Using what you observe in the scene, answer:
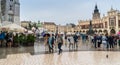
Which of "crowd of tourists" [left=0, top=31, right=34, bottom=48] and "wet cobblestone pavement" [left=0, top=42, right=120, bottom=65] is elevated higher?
"crowd of tourists" [left=0, top=31, right=34, bottom=48]

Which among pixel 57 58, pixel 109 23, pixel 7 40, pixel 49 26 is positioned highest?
pixel 109 23

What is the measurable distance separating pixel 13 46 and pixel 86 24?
394ft

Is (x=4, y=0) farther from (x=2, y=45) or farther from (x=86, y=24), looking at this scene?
(x=86, y=24)

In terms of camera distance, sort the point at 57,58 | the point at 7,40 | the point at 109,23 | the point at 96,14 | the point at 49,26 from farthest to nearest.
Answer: the point at 49,26, the point at 96,14, the point at 109,23, the point at 7,40, the point at 57,58

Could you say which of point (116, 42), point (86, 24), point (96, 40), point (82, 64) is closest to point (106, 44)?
point (96, 40)

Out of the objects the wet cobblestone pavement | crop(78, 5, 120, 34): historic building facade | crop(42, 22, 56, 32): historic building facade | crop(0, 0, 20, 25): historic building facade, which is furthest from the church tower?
the wet cobblestone pavement

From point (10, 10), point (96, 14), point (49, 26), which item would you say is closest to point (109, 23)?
point (96, 14)

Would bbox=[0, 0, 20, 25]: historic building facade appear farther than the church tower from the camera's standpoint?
No

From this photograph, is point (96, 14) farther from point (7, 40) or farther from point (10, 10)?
point (7, 40)

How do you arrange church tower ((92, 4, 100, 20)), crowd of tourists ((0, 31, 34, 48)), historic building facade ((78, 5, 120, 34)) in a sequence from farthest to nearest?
church tower ((92, 4, 100, 20)) < historic building facade ((78, 5, 120, 34)) < crowd of tourists ((0, 31, 34, 48))

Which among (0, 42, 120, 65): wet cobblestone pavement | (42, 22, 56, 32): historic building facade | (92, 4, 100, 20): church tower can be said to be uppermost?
(92, 4, 100, 20): church tower

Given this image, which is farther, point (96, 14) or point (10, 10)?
point (96, 14)

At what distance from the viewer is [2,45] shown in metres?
25.3

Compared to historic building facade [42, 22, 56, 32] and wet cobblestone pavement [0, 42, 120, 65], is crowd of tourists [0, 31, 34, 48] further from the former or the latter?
historic building facade [42, 22, 56, 32]
